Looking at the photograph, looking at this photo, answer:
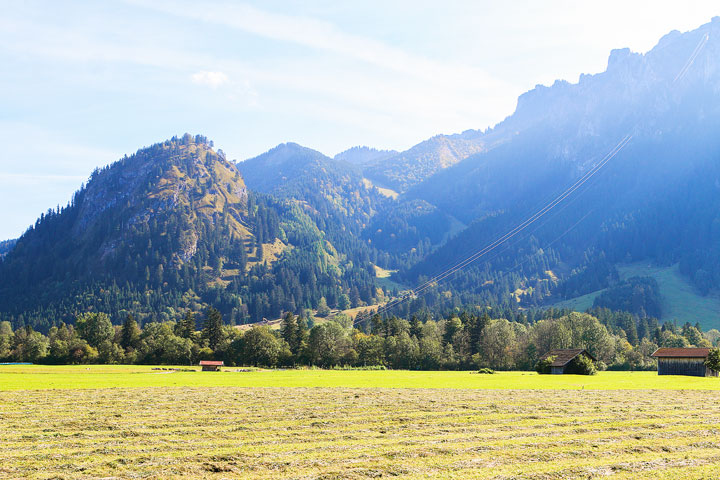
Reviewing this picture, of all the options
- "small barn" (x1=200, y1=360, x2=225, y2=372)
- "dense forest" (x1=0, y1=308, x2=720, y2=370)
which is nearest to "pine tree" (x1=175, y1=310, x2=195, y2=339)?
"dense forest" (x1=0, y1=308, x2=720, y2=370)

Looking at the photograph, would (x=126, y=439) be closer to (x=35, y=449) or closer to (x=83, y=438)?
(x=83, y=438)

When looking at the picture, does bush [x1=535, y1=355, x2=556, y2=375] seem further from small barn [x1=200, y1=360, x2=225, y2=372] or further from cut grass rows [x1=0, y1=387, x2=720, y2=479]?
small barn [x1=200, y1=360, x2=225, y2=372]

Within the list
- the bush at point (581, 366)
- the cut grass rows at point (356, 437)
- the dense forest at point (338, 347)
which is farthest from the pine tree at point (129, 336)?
the bush at point (581, 366)

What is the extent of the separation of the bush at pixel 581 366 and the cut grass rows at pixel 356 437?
191ft

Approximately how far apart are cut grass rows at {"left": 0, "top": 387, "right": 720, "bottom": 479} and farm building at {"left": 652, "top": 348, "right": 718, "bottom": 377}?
61.8 m

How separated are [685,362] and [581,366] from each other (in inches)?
778

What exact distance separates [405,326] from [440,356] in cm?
2749

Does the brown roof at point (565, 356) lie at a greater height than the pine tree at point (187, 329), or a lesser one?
lesser

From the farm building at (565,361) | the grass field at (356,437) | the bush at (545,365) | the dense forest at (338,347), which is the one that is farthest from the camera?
the dense forest at (338,347)

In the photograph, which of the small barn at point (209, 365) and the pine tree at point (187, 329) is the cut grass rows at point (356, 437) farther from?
the pine tree at point (187, 329)

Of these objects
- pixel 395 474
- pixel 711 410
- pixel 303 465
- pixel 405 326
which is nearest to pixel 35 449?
pixel 303 465

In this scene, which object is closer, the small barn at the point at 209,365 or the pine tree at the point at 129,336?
the small barn at the point at 209,365

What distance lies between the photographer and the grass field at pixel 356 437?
2920cm

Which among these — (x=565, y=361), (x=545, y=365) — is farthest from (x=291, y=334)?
(x=565, y=361)
